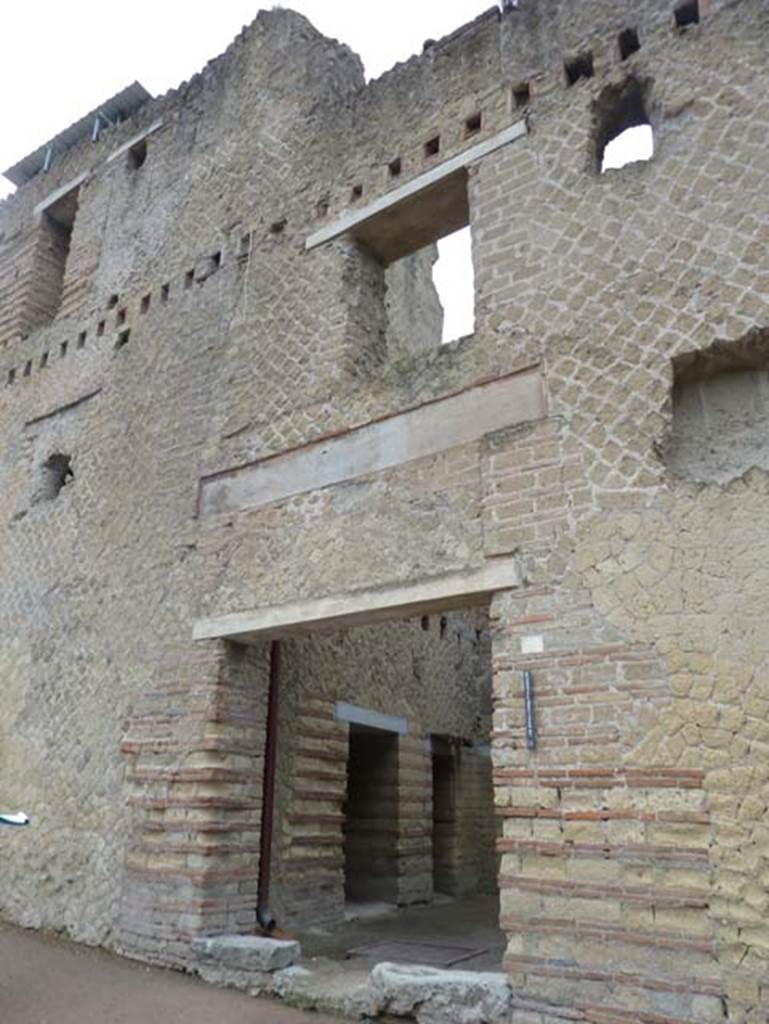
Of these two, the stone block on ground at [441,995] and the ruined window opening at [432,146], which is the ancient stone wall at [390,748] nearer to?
the stone block on ground at [441,995]

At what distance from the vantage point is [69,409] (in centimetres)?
852

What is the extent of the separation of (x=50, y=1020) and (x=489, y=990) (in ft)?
8.02

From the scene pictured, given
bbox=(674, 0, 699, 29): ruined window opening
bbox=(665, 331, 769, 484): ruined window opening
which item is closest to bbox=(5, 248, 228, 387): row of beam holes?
bbox=(674, 0, 699, 29): ruined window opening

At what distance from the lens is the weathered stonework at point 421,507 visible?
3984 millimetres

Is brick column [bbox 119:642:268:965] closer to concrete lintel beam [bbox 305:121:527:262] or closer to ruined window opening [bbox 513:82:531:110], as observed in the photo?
concrete lintel beam [bbox 305:121:527:262]

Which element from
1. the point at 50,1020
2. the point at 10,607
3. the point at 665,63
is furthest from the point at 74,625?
the point at 665,63

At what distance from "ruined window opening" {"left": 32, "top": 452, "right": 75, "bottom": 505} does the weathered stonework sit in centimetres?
4

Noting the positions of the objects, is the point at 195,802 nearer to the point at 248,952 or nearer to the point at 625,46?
the point at 248,952

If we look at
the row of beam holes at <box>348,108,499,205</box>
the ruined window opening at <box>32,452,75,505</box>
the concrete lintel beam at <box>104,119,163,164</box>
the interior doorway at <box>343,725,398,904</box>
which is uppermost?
the concrete lintel beam at <box>104,119,163,164</box>

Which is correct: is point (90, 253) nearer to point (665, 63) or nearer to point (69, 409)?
point (69, 409)

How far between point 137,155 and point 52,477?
13.2 ft

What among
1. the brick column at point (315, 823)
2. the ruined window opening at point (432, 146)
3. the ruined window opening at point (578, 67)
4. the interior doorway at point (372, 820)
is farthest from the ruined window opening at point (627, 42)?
the interior doorway at point (372, 820)

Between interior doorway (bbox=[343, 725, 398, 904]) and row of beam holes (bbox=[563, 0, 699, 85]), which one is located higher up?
row of beam holes (bbox=[563, 0, 699, 85])

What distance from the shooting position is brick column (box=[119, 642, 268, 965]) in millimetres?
5551
